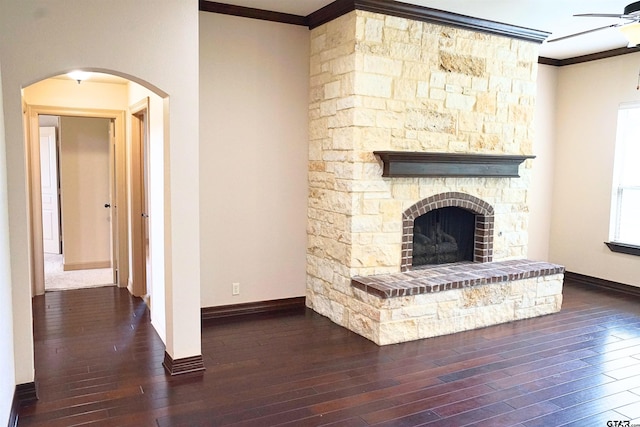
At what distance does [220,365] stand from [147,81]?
2.11 meters

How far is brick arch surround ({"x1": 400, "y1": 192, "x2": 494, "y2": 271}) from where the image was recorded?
4.77m

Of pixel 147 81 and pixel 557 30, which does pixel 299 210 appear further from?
pixel 557 30

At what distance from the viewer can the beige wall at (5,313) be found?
258cm

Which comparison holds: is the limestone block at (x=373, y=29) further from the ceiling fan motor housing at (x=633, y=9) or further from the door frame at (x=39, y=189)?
the door frame at (x=39, y=189)

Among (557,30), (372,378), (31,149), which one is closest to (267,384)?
(372,378)

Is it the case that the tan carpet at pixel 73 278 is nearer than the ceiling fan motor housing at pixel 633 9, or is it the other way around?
the ceiling fan motor housing at pixel 633 9

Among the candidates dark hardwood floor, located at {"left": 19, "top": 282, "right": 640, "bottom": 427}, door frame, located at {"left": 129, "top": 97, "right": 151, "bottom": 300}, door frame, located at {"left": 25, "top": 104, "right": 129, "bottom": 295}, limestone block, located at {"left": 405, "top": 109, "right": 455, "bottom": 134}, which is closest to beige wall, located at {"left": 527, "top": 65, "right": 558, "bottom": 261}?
dark hardwood floor, located at {"left": 19, "top": 282, "right": 640, "bottom": 427}

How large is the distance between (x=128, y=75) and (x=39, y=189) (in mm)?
3137

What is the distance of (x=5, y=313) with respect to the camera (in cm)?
271

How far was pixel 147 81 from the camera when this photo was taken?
10.7 feet

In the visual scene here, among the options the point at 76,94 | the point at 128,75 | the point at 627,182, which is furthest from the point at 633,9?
the point at 76,94

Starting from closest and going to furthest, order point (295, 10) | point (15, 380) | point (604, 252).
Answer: point (15, 380), point (295, 10), point (604, 252)

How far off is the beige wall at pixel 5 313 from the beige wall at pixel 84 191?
4192 mm

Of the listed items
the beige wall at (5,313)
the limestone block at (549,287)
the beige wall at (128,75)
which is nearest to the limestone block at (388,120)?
the beige wall at (128,75)
